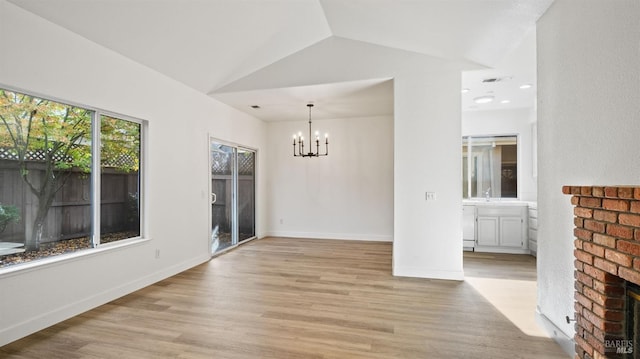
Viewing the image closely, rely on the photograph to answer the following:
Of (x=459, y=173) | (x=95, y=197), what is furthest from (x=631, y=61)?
(x=95, y=197)

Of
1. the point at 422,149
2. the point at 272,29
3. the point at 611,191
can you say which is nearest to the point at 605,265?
the point at 611,191

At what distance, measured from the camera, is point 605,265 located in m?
1.69

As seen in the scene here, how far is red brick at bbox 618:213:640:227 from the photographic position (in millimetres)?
1449

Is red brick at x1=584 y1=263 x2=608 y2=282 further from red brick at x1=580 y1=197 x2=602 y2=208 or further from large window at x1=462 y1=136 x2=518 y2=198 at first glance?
large window at x1=462 y1=136 x2=518 y2=198

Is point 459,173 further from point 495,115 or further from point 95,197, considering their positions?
point 95,197

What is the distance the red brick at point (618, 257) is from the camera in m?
1.51

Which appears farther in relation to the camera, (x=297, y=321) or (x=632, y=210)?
(x=297, y=321)

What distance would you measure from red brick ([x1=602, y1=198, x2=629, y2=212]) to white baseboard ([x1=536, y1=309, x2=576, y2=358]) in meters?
1.13

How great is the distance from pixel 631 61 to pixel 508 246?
4171 mm

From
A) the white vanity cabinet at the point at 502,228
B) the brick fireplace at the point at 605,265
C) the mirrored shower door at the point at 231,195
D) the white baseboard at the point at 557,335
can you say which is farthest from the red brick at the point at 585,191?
the mirrored shower door at the point at 231,195

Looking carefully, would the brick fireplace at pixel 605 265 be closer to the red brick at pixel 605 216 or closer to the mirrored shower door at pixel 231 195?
the red brick at pixel 605 216

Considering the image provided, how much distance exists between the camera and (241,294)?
3301mm

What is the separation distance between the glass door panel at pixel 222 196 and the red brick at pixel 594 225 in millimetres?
4748

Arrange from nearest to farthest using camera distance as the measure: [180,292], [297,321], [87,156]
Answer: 1. [297,321]
2. [87,156]
3. [180,292]
